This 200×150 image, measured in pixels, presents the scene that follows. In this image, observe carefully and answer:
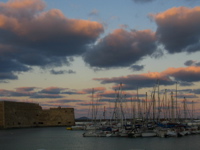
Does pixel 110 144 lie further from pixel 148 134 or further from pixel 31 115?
pixel 31 115

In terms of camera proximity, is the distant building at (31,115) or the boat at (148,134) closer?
the boat at (148,134)

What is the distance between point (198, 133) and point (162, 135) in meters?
13.2

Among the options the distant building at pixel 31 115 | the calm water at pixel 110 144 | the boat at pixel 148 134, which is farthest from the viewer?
the distant building at pixel 31 115

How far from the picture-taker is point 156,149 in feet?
129

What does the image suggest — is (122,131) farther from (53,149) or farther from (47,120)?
(47,120)

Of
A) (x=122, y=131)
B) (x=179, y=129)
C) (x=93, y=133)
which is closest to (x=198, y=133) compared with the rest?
(x=179, y=129)

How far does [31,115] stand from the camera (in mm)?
98625

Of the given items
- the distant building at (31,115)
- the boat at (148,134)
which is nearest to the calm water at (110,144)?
the boat at (148,134)

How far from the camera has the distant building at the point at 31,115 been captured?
281ft

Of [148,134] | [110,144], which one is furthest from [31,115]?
[110,144]

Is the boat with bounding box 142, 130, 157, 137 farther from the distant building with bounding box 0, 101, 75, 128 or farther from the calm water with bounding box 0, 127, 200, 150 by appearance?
the distant building with bounding box 0, 101, 75, 128

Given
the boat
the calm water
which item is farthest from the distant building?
the boat

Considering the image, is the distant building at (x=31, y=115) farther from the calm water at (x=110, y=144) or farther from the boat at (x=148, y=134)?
the boat at (x=148, y=134)

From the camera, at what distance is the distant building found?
85562mm
